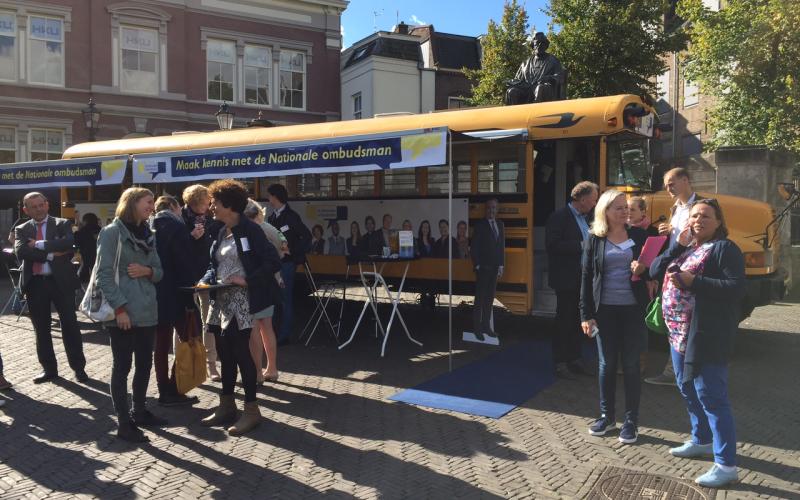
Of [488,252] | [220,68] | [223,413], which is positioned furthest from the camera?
[220,68]

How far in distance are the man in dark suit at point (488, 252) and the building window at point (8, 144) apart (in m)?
21.0

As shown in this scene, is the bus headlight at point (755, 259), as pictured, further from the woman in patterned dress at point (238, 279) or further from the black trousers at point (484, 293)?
the woman in patterned dress at point (238, 279)

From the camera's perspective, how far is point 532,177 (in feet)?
24.6

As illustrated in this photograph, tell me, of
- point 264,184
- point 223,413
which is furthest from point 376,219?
point 223,413

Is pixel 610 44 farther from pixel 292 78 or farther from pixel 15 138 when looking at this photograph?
pixel 15 138

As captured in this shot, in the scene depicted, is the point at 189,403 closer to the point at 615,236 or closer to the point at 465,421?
the point at 465,421

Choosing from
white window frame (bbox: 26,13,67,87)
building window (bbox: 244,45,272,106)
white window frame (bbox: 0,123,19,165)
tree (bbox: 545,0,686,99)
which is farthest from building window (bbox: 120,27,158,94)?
tree (bbox: 545,0,686,99)

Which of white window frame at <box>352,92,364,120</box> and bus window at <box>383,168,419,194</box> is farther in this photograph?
Answer: white window frame at <box>352,92,364,120</box>

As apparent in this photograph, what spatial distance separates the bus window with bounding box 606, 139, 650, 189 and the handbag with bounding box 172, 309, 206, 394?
15.6 feet

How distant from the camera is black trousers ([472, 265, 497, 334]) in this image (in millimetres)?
7484

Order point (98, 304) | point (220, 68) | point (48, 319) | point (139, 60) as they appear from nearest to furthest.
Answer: point (98, 304) < point (48, 319) < point (139, 60) < point (220, 68)

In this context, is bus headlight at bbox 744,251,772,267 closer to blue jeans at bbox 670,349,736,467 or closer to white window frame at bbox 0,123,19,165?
blue jeans at bbox 670,349,736,467

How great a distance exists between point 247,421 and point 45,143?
2210 cm

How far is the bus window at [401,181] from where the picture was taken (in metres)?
8.38
